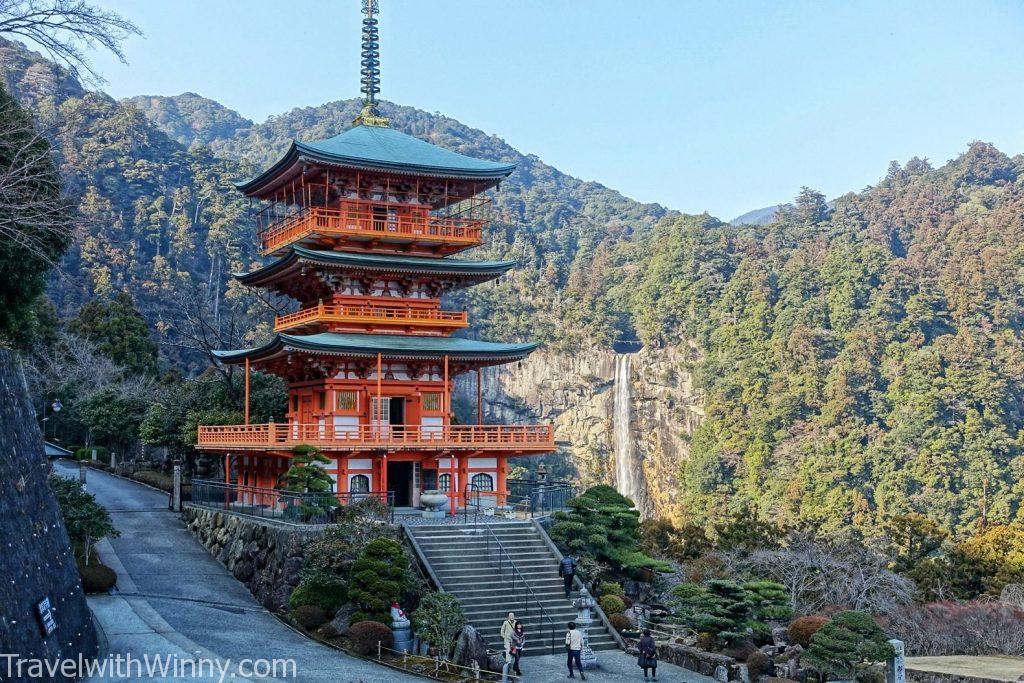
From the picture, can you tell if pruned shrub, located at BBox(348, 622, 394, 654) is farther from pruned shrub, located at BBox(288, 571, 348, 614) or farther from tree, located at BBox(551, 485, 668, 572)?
tree, located at BBox(551, 485, 668, 572)

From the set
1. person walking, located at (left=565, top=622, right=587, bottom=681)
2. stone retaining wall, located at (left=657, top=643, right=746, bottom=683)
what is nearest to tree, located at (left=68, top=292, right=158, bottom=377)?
stone retaining wall, located at (left=657, top=643, right=746, bottom=683)

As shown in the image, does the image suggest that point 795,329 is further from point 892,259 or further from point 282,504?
point 282,504

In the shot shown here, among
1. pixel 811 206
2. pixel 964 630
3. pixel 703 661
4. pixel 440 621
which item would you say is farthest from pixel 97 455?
pixel 811 206

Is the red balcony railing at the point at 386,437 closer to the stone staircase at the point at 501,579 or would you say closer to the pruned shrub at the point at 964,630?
the stone staircase at the point at 501,579

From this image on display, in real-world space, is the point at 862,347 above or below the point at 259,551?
above

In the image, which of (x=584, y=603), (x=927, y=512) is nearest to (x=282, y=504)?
(x=584, y=603)

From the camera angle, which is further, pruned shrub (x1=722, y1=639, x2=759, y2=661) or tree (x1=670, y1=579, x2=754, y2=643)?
tree (x1=670, y1=579, x2=754, y2=643)

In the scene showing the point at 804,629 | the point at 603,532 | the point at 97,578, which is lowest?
the point at 804,629

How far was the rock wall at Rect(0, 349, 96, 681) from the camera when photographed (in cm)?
1405

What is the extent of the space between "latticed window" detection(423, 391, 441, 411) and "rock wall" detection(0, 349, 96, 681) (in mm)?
15396

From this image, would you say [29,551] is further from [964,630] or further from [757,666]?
[964,630]

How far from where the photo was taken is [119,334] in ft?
202

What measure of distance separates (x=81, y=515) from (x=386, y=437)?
8.81 meters

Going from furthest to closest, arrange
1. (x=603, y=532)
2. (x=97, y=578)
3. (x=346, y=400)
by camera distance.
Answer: (x=346, y=400) → (x=603, y=532) → (x=97, y=578)
